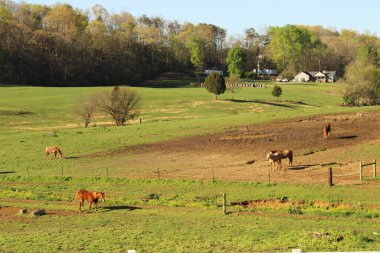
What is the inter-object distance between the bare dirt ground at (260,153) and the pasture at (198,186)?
3.7 inches

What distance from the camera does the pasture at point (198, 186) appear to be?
20219mm

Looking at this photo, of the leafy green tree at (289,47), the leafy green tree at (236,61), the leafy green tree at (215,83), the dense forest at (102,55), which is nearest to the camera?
the leafy green tree at (215,83)

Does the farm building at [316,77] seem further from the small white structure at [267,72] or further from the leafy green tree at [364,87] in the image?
the leafy green tree at [364,87]

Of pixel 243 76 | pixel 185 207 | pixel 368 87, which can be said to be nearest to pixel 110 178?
pixel 185 207

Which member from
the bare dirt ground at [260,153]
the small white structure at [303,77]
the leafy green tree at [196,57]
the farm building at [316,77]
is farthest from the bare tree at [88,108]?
the farm building at [316,77]

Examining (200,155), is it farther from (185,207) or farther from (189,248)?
(189,248)

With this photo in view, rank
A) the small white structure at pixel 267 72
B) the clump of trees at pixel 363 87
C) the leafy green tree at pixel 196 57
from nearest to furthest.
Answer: the clump of trees at pixel 363 87 < the leafy green tree at pixel 196 57 < the small white structure at pixel 267 72

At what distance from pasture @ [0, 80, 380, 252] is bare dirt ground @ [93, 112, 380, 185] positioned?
9 centimetres

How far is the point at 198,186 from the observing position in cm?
3288

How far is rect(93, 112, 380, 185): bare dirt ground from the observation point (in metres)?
36.0

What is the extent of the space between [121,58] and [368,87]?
82965 millimetres

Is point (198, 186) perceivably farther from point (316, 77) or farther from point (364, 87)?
point (316, 77)

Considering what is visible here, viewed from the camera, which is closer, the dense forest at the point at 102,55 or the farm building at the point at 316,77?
the dense forest at the point at 102,55

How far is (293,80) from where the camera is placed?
171375 millimetres
